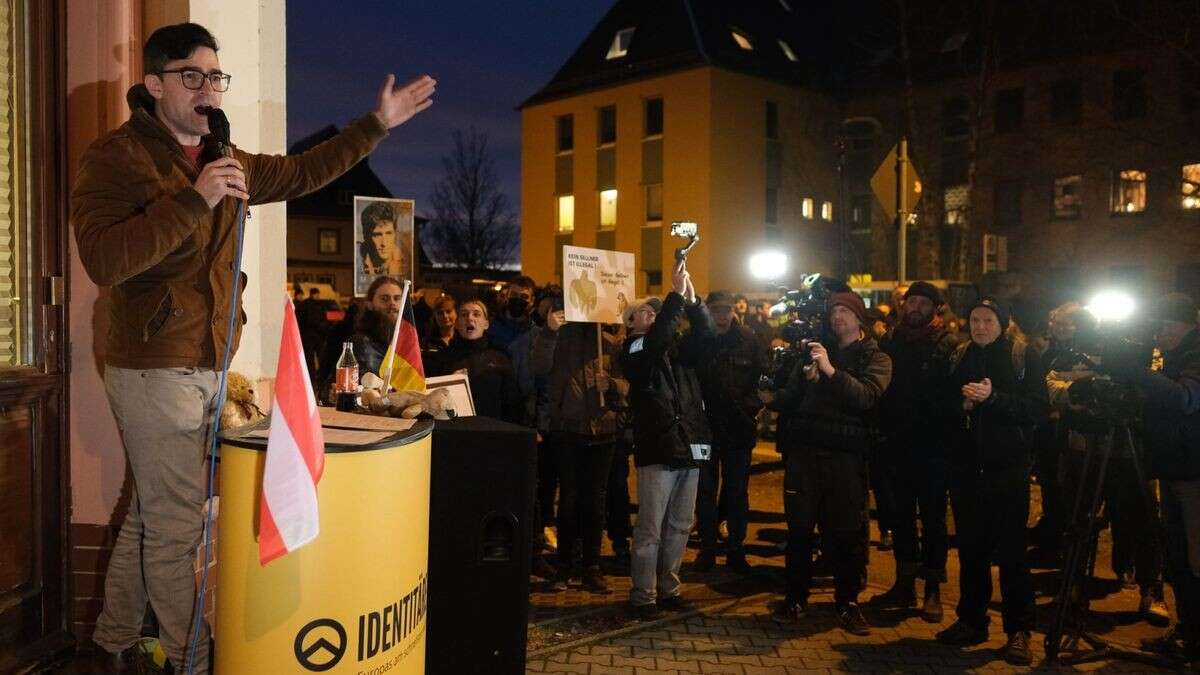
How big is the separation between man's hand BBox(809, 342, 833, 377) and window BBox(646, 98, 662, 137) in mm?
29657

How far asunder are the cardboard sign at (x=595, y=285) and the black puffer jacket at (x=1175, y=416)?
321 cm

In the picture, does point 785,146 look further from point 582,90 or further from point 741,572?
point 741,572

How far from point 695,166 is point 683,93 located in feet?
8.92

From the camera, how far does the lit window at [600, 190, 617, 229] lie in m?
36.4

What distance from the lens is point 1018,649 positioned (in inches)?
211

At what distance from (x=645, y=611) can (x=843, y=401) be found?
178 cm

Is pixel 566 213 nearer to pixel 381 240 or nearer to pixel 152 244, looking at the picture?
pixel 381 240

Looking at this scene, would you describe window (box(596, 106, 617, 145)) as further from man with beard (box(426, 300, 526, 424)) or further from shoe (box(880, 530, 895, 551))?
man with beard (box(426, 300, 526, 424))

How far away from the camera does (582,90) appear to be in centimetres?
3722

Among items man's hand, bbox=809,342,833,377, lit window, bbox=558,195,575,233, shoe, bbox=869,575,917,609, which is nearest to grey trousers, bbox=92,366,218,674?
man's hand, bbox=809,342,833,377

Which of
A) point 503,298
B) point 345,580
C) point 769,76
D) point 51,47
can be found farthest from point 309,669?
point 769,76

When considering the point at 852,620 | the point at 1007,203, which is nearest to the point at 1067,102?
the point at 1007,203

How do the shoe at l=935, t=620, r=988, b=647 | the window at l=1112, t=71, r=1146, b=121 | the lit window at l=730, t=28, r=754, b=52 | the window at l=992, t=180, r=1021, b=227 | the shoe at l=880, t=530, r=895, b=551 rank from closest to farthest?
the shoe at l=935, t=620, r=988, b=647
the shoe at l=880, t=530, r=895, b=551
the window at l=1112, t=71, r=1146, b=121
the window at l=992, t=180, r=1021, b=227
the lit window at l=730, t=28, r=754, b=52

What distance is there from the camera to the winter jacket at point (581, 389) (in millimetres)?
6695
